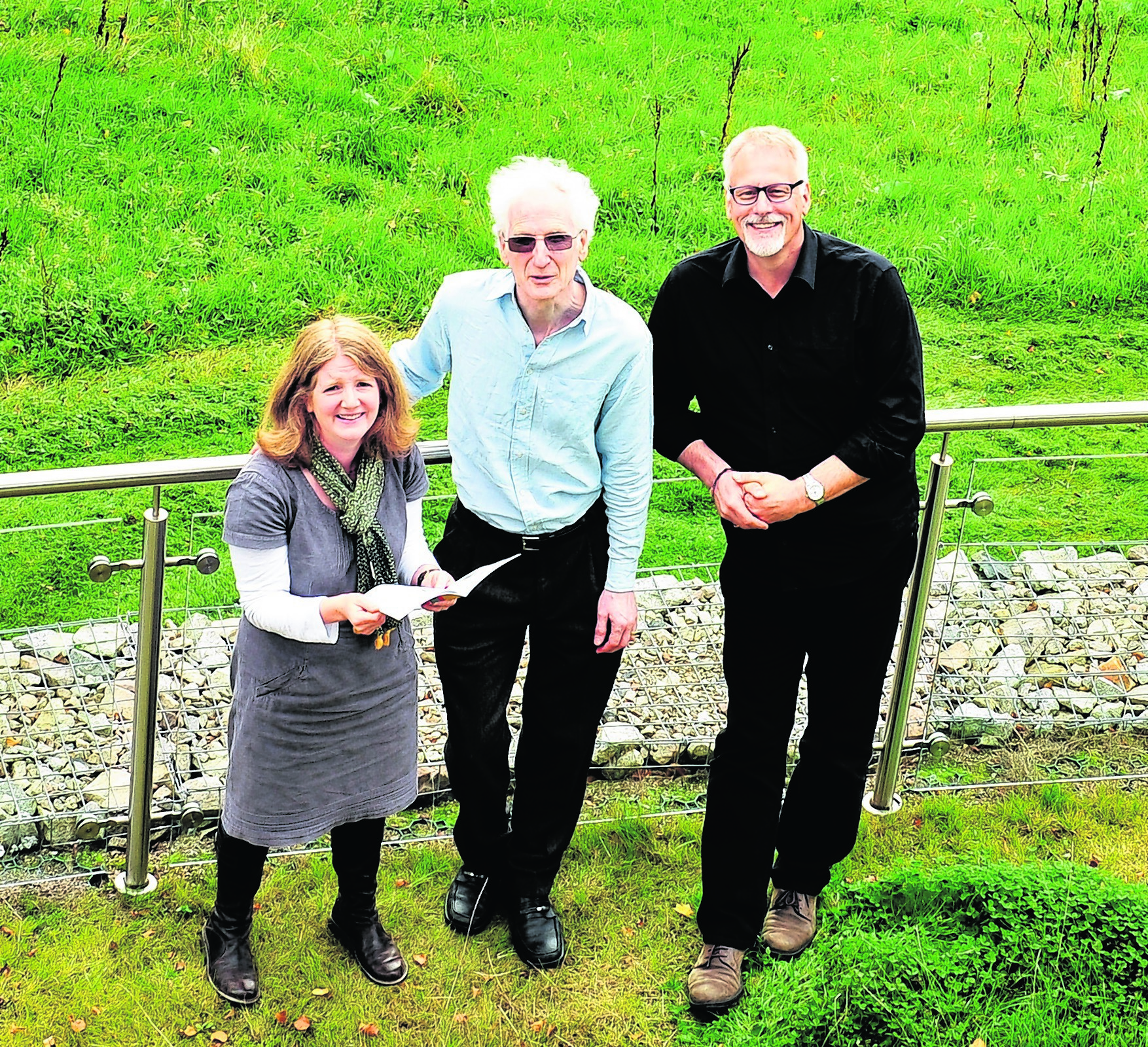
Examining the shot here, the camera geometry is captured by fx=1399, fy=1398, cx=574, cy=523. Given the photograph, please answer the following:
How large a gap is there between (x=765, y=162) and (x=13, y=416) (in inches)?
191

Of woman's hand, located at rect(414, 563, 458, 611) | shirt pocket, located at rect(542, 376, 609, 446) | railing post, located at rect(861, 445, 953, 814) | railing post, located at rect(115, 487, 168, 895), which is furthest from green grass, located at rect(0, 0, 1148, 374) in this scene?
shirt pocket, located at rect(542, 376, 609, 446)

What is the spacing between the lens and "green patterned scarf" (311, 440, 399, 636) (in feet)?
10.9

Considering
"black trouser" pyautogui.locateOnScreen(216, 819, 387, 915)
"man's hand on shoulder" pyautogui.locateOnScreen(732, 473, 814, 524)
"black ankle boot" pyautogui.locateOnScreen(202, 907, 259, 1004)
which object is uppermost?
"man's hand on shoulder" pyautogui.locateOnScreen(732, 473, 814, 524)

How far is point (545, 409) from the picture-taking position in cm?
346

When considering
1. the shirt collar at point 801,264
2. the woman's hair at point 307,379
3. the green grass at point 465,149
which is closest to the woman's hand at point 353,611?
the woman's hair at point 307,379

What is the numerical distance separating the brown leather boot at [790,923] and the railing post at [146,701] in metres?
1.81

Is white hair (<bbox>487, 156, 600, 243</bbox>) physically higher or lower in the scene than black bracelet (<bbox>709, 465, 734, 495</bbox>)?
higher

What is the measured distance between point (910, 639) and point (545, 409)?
1597mm

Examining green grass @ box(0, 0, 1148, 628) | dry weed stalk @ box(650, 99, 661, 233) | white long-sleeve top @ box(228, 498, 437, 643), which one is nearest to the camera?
white long-sleeve top @ box(228, 498, 437, 643)

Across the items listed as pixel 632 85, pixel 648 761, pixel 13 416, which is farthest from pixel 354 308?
pixel 648 761

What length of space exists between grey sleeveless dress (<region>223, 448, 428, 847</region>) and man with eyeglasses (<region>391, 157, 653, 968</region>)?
0.66 ft

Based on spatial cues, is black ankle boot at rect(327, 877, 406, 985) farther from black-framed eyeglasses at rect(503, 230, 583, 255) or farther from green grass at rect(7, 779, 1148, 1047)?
black-framed eyeglasses at rect(503, 230, 583, 255)

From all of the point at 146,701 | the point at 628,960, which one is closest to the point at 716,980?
the point at 628,960

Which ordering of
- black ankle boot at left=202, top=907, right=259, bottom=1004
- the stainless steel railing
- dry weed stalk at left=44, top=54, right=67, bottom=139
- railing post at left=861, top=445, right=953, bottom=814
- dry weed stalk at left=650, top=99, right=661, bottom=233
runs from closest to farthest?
the stainless steel railing → black ankle boot at left=202, top=907, right=259, bottom=1004 → railing post at left=861, top=445, right=953, bottom=814 → dry weed stalk at left=44, top=54, right=67, bottom=139 → dry weed stalk at left=650, top=99, right=661, bottom=233
